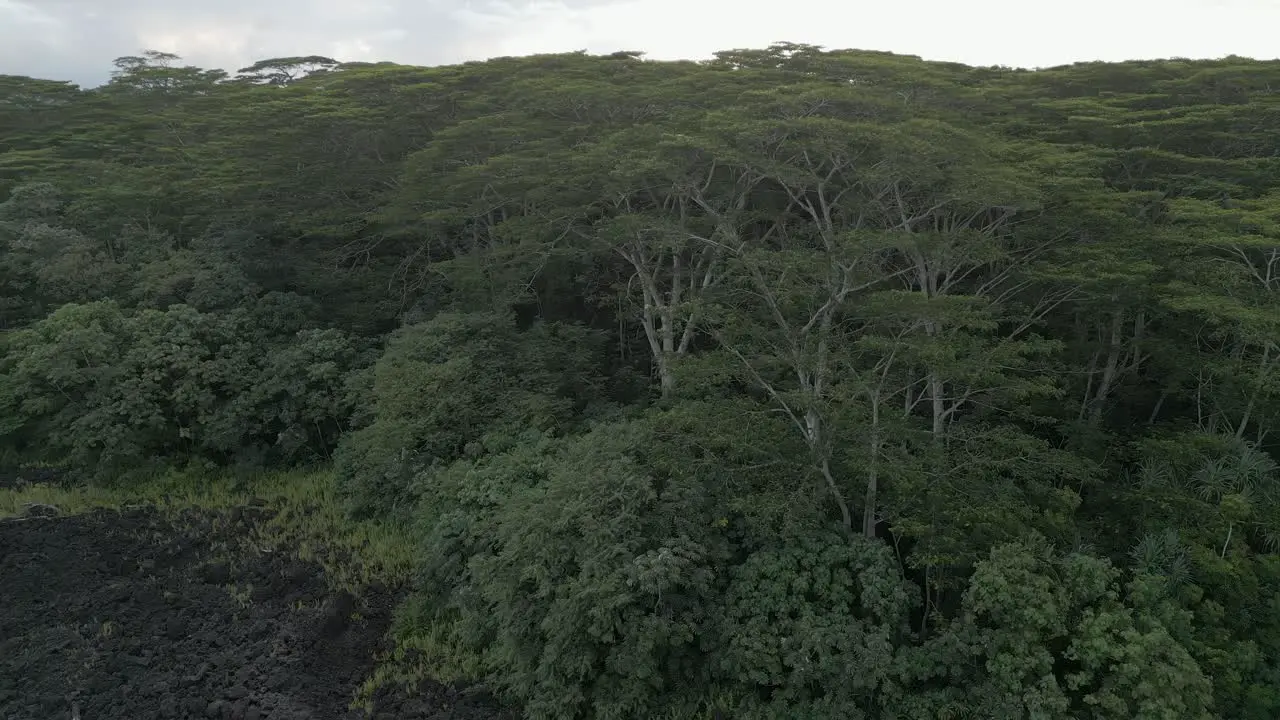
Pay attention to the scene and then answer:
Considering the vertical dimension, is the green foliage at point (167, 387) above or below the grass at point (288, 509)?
above

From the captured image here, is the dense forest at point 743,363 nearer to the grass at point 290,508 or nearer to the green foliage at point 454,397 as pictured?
the green foliage at point 454,397

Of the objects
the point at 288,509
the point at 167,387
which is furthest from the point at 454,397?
the point at 167,387

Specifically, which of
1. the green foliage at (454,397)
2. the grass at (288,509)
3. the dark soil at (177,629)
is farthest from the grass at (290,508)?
the green foliage at (454,397)

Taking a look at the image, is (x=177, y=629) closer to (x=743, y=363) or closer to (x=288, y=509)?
(x=288, y=509)

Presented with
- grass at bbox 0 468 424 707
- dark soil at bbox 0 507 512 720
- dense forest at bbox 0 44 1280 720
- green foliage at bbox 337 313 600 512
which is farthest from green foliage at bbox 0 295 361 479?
dark soil at bbox 0 507 512 720

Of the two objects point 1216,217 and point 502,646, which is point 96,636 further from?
point 1216,217
